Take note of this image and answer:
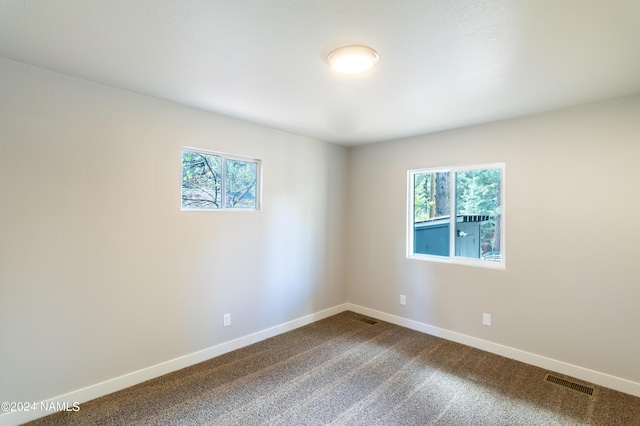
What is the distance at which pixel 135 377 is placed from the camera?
99.3 inches

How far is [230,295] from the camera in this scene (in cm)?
319

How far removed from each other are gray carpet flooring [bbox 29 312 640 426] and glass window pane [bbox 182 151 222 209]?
1.56 metres

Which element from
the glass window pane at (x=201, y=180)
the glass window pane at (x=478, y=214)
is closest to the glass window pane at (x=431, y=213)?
the glass window pane at (x=478, y=214)

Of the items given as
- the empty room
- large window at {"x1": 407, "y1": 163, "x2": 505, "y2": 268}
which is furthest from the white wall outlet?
large window at {"x1": 407, "y1": 163, "x2": 505, "y2": 268}

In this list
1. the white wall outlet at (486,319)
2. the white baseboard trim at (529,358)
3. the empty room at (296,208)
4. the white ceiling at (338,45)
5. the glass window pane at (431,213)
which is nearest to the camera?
the white ceiling at (338,45)

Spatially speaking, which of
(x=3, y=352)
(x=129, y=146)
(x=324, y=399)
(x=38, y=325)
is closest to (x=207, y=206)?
(x=129, y=146)

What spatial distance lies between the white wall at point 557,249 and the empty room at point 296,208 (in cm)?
2

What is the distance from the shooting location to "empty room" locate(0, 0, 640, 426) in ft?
5.62

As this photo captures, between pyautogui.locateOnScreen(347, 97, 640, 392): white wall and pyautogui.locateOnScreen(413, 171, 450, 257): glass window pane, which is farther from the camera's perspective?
pyautogui.locateOnScreen(413, 171, 450, 257): glass window pane

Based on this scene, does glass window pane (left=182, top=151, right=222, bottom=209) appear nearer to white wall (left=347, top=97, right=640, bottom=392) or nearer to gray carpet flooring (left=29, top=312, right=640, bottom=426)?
gray carpet flooring (left=29, top=312, right=640, bottom=426)

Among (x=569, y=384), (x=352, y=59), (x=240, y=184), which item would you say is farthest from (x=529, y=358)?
(x=240, y=184)

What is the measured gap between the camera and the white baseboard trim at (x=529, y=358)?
8.22 feet

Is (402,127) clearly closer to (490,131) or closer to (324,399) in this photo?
(490,131)

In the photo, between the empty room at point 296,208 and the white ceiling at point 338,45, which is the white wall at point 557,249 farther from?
the white ceiling at point 338,45
